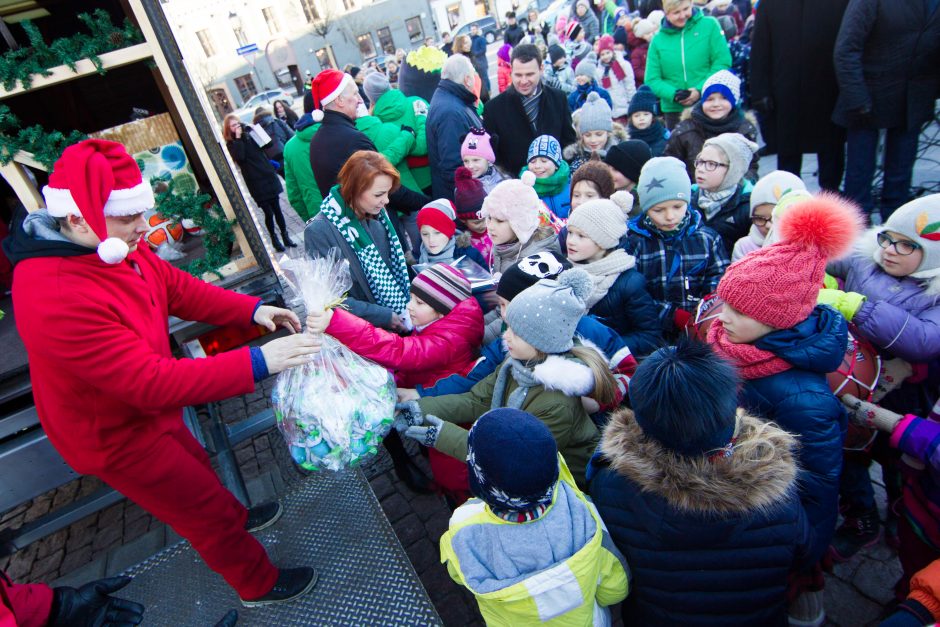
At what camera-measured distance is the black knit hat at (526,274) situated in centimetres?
250

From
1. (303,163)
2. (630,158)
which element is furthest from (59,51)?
(630,158)

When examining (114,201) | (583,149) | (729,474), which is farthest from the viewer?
(583,149)

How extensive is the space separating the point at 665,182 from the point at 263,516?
310 cm

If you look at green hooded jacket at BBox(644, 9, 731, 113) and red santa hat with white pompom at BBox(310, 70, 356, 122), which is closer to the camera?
red santa hat with white pompom at BBox(310, 70, 356, 122)

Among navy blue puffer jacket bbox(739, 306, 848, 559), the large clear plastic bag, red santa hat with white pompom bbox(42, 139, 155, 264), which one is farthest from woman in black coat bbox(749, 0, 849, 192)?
red santa hat with white pompom bbox(42, 139, 155, 264)

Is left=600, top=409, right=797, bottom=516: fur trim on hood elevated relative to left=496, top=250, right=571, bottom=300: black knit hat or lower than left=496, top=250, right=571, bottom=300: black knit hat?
lower

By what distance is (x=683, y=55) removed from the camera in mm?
5215

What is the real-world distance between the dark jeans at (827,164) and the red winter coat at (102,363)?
513 centimetres

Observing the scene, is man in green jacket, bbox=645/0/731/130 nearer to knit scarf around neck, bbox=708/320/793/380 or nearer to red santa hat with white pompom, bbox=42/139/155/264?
knit scarf around neck, bbox=708/320/793/380

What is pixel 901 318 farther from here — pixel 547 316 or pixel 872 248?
pixel 547 316

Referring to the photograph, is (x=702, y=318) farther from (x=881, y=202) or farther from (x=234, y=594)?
(x=881, y=202)

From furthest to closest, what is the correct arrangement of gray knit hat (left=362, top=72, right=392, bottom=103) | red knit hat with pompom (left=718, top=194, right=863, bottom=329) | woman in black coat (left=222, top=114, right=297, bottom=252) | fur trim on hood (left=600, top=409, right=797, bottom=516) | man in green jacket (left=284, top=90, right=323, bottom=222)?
woman in black coat (left=222, top=114, right=297, bottom=252)
gray knit hat (left=362, top=72, right=392, bottom=103)
man in green jacket (left=284, top=90, right=323, bottom=222)
red knit hat with pompom (left=718, top=194, right=863, bottom=329)
fur trim on hood (left=600, top=409, right=797, bottom=516)

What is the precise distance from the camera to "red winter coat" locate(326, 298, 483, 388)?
7.73 feet

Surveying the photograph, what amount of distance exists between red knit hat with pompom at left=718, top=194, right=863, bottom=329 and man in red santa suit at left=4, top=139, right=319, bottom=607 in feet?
5.68
